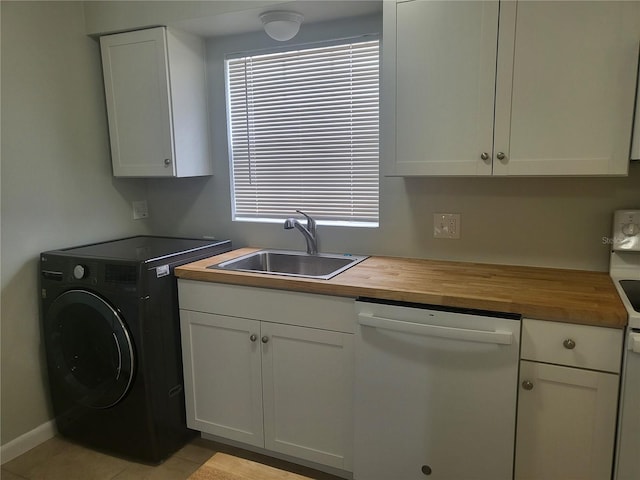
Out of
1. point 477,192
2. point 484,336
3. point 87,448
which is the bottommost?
point 87,448

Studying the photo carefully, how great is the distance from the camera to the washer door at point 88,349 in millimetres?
2090

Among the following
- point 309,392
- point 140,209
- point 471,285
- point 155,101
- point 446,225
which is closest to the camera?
point 471,285

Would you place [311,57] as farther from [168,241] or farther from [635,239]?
[635,239]

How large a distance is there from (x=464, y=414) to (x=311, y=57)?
1.85 meters

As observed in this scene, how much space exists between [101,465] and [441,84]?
7.66 ft

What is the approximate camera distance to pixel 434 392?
169 centimetres

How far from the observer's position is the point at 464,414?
65.2 inches

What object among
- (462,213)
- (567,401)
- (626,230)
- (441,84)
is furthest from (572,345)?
(441,84)

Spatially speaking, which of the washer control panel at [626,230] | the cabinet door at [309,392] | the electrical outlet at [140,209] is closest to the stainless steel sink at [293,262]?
the cabinet door at [309,392]

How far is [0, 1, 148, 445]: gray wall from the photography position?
2.15 m

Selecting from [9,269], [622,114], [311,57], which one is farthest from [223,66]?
[622,114]

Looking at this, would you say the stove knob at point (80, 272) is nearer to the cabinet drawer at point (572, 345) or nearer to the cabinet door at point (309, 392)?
the cabinet door at point (309, 392)

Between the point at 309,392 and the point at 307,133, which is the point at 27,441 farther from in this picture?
the point at 307,133

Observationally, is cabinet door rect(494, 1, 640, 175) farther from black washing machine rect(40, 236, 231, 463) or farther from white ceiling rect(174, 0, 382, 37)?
black washing machine rect(40, 236, 231, 463)
